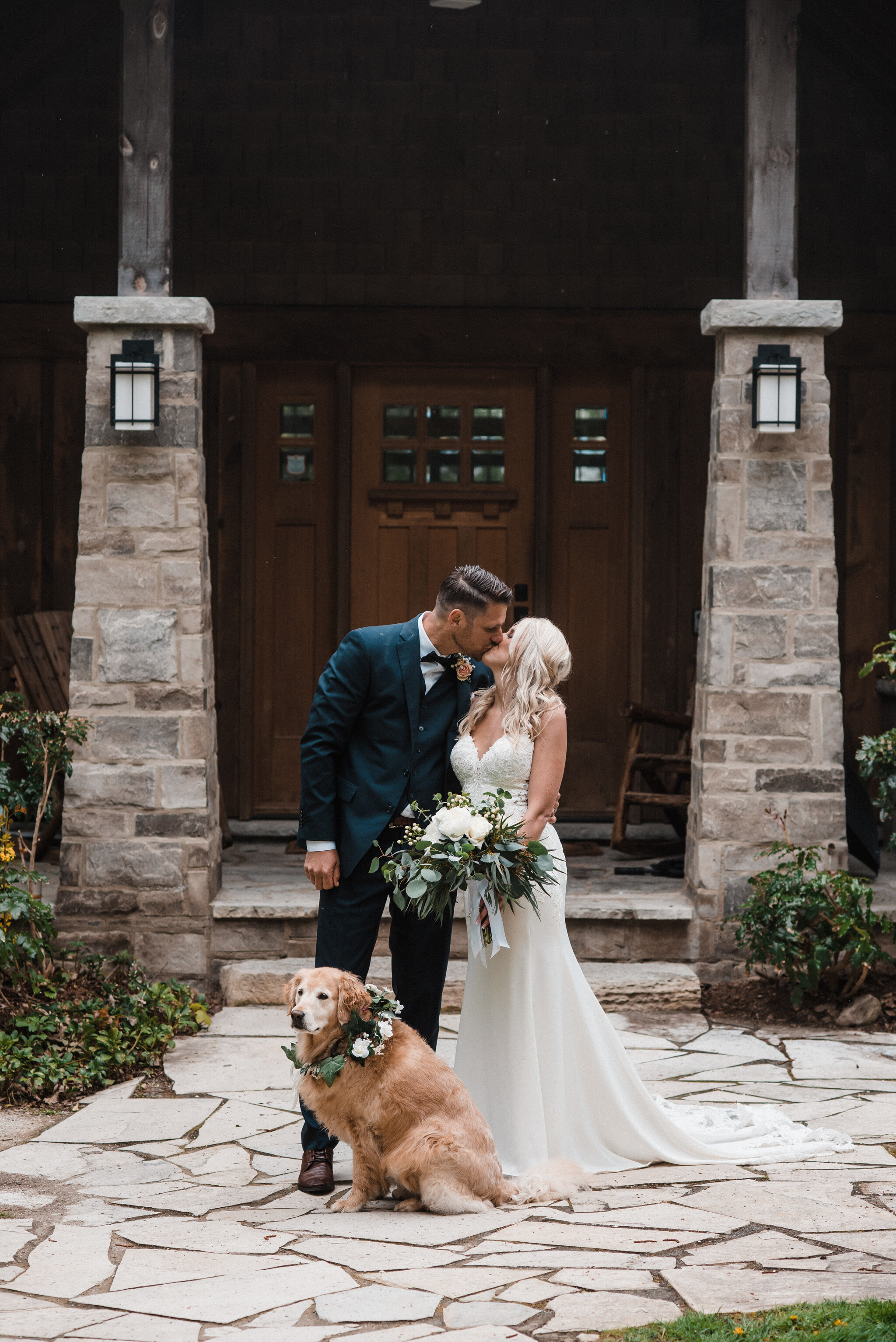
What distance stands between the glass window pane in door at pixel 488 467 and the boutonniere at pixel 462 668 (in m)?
4.05

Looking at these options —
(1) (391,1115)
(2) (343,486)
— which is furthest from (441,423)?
(1) (391,1115)

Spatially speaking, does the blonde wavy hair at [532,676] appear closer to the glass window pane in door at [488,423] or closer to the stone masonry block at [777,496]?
the stone masonry block at [777,496]

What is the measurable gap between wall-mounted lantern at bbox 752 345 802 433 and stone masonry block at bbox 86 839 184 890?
2.96 metres

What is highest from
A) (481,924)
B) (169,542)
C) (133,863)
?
(169,542)

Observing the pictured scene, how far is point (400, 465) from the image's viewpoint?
25.5ft

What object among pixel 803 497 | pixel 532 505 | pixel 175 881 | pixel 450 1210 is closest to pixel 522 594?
pixel 532 505

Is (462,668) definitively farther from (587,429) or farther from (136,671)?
(587,429)

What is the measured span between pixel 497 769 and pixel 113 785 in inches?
90.9

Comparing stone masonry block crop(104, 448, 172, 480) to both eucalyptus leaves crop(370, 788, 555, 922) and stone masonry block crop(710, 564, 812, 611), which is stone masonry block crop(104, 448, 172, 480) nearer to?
stone masonry block crop(710, 564, 812, 611)

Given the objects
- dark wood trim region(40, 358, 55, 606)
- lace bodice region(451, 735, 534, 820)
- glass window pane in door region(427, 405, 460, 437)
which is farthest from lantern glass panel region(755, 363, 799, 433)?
dark wood trim region(40, 358, 55, 606)

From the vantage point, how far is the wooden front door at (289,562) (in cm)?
774

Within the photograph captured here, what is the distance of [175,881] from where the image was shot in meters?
5.60

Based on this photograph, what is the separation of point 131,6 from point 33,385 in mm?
2553

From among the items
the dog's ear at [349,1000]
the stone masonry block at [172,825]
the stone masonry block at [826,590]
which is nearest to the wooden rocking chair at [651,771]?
the stone masonry block at [826,590]
